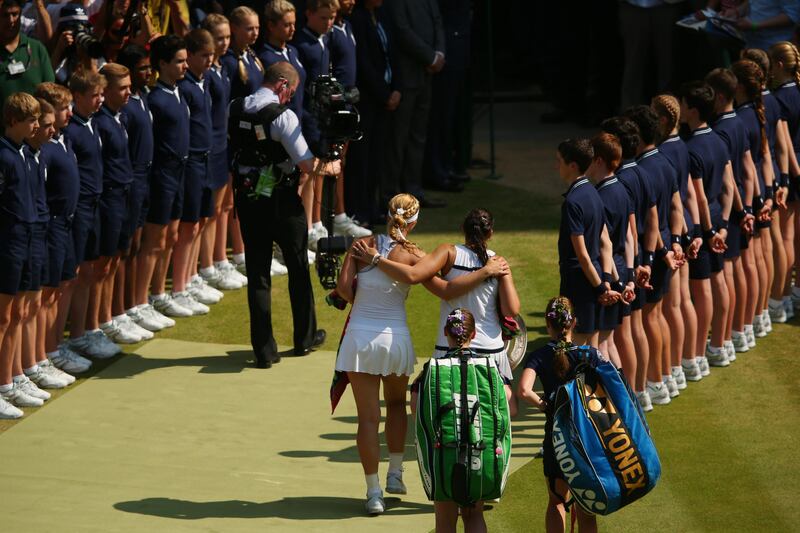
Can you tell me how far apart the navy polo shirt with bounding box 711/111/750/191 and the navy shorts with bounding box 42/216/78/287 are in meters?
4.73

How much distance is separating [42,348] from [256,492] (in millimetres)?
2419

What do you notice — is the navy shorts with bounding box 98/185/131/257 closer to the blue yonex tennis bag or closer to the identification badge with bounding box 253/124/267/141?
the identification badge with bounding box 253/124/267/141

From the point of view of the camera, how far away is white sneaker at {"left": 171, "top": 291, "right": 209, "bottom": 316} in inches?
464

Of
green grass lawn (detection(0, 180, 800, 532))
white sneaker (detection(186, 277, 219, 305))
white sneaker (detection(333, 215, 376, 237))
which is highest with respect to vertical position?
white sneaker (detection(333, 215, 376, 237))

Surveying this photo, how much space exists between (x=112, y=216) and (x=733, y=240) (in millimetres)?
4642

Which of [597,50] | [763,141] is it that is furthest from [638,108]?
[597,50]

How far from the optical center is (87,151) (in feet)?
33.7

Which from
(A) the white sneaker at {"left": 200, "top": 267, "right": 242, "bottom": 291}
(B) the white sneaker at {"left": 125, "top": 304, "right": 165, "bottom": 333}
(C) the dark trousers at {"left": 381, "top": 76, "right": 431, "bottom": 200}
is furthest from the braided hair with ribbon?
(C) the dark trousers at {"left": 381, "top": 76, "right": 431, "bottom": 200}

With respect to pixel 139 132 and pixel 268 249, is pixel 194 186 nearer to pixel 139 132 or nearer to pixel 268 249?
pixel 139 132

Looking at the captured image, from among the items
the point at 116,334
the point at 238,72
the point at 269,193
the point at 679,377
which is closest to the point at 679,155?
the point at 679,377

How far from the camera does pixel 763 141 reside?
36.9 feet

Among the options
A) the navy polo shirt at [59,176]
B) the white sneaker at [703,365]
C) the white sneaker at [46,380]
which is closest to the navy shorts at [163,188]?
the navy polo shirt at [59,176]

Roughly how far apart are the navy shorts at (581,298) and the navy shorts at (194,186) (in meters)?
3.64

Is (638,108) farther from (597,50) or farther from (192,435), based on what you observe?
(597,50)
